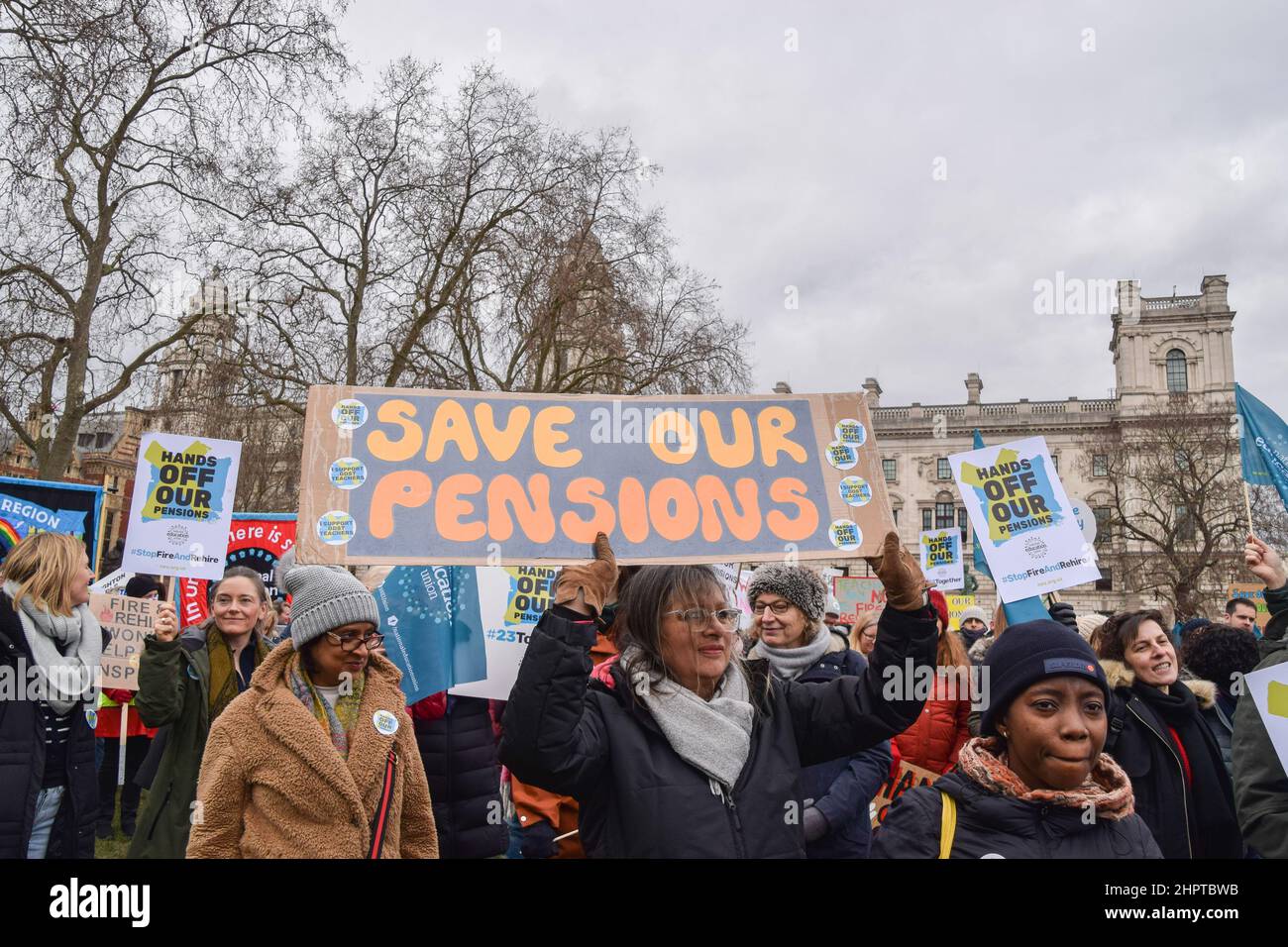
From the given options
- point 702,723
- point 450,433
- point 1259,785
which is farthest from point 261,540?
point 1259,785

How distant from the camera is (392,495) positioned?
2.96 m

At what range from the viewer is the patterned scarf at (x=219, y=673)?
444cm

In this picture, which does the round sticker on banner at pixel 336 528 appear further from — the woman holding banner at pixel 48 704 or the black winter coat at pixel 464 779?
the woman holding banner at pixel 48 704

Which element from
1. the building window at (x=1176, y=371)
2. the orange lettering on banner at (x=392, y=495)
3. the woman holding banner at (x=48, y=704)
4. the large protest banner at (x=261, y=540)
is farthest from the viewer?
the building window at (x=1176, y=371)

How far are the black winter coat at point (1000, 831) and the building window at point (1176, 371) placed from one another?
6466 centimetres

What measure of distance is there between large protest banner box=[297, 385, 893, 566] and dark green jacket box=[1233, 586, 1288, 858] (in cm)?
136

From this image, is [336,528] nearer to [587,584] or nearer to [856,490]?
[587,584]

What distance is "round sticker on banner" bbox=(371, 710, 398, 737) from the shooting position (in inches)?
120

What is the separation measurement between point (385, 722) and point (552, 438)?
104cm

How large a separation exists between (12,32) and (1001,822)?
1016 cm

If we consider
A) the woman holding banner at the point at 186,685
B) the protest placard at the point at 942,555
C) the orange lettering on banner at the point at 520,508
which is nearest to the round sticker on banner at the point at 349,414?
the orange lettering on banner at the point at 520,508

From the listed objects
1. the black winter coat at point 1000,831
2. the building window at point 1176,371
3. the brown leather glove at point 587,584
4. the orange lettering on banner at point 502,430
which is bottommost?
the black winter coat at point 1000,831

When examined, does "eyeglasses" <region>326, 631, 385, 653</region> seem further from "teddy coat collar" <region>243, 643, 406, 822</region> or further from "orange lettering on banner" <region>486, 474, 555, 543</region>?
"orange lettering on banner" <region>486, 474, 555, 543</region>
